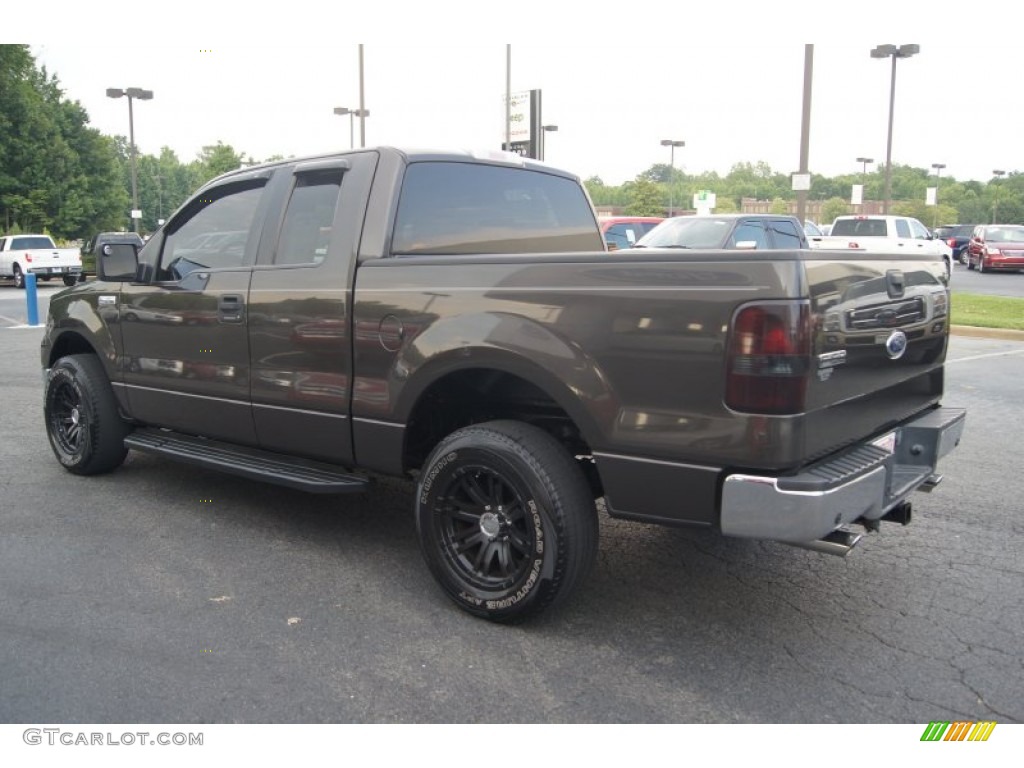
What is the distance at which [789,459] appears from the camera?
280cm

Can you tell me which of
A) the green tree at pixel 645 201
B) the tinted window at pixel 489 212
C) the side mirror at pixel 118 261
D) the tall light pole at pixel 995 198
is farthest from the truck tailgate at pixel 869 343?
the tall light pole at pixel 995 198

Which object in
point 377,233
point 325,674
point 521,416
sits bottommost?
point 325,674

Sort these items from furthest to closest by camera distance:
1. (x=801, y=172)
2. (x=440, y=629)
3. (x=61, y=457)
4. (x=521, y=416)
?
(x=801, y=172), (x=61, y=457), (x=521, y=416), (x=440, y=629)

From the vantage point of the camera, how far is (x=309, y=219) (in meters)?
4.25

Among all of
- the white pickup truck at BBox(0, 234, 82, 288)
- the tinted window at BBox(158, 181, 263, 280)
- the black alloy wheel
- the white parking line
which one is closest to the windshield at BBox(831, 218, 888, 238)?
the white parking line

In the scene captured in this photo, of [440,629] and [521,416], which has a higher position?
[521,416]

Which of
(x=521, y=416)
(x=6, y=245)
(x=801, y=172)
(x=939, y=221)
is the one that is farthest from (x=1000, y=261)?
(x=939, y=221)

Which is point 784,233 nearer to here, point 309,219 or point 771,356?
point 309,219

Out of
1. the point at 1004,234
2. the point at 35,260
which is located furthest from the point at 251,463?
the point at 1004,234

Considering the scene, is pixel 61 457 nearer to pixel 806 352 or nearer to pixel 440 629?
pixel 440 629

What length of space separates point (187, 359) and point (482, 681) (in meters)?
2.59

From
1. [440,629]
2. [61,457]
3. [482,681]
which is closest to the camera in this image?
[482,681]

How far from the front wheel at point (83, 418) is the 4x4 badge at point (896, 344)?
14.3 feet
